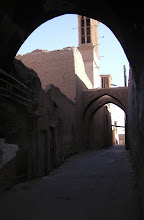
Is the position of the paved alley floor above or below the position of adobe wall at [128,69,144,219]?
below

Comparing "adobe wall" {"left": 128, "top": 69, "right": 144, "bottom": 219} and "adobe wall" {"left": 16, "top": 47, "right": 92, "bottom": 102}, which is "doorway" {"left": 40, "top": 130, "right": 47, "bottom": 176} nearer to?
"adobe wall" {"left": 128, "top": 69, "right": 144, "bottom": 219}

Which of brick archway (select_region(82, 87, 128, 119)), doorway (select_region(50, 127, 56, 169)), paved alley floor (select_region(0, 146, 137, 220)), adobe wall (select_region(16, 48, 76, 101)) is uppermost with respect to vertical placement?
adobe wall (select_region(16, 48, 76, 101))

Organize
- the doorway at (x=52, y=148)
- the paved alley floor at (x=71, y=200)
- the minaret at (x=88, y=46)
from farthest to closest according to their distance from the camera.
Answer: the minaret at (x=88, y=46), the doorway at (x=52, y=148), the paved alley floor at (x=71, y=200)

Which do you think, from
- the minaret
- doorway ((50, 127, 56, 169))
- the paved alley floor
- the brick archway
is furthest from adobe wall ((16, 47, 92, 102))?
the minaret

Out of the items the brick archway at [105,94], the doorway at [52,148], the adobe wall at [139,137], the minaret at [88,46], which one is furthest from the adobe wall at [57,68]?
the minaret at [88,46]

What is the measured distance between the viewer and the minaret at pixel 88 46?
27.8 meters

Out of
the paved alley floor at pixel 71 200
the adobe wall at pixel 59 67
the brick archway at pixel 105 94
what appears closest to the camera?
the paved alley floor at pixel 71 200

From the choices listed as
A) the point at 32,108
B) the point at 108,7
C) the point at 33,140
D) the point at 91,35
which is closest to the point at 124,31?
the point at 108,7

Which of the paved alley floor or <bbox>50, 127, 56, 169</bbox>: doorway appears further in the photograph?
<bbox>50, 127, 56, 169</bbox>: doorway

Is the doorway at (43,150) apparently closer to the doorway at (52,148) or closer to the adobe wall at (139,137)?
the doorway at (52,148)

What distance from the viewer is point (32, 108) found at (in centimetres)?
714

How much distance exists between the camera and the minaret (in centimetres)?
2778

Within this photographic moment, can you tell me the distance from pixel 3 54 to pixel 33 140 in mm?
2918

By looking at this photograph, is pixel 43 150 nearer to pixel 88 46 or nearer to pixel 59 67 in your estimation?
pixel 59 67
